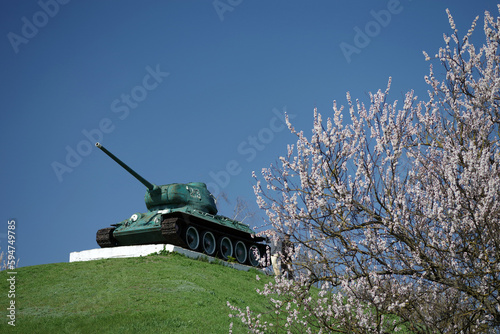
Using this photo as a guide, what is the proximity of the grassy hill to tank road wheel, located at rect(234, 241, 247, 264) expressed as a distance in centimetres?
666

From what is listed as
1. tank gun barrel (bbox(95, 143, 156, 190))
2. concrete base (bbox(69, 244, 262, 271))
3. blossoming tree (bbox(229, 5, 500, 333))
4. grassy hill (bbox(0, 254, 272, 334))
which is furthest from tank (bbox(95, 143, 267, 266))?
blossoming tree (bbox(229, 5, 500, 333))

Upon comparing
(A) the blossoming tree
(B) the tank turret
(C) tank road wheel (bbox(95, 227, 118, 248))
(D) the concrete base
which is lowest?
(A) the blossoming tree

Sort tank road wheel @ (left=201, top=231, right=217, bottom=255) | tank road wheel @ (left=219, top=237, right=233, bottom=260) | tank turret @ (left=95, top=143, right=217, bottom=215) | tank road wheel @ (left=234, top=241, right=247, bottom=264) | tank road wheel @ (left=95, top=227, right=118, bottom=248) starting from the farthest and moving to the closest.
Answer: tank road wheel @ (left=234, top=241, right=247, bottom=264) → tank road wheel @ (left=219, top=237, right=233, bottom=260) → tank road wheel @ (left=201, top=231, right=217, bottom=255) → tank turret @ (left=95, top=143, right=217, bottom=215) → tank road wheel @ (left=95, top=227, right=118, bottom=248)

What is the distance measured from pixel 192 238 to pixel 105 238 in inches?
168

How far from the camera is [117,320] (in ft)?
41.2

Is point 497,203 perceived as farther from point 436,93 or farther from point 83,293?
point 83,293

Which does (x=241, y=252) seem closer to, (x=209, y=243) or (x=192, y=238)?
(x=209, y=243)

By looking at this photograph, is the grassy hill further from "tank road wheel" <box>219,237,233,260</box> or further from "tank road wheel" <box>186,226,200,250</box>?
"tank road wheel" <box>219,237,233,260</box>

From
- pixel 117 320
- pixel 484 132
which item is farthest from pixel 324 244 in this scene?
pixel 117 320

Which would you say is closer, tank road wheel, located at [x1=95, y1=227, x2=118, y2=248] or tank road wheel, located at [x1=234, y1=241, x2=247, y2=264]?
tank road wheel, located at [x1=95, y1=227, x2=118, y2=248]

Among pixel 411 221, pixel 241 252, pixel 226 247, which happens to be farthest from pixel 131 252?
pixel 411 221

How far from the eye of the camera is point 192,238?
24.4 metres

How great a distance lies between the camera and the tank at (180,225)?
23.5m

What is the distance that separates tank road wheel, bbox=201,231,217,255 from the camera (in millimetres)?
25275
